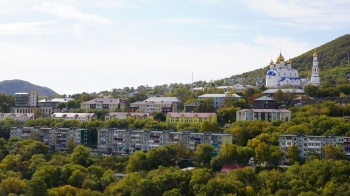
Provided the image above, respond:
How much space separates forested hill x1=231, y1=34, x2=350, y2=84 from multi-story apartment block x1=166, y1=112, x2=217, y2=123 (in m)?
22.2

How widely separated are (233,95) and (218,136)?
476 inches

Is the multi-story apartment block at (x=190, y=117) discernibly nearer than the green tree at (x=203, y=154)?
No

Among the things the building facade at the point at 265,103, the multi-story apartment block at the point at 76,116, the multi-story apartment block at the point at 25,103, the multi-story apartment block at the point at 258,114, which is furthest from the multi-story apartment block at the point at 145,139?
the multi-story apartment block at the point at 25,103

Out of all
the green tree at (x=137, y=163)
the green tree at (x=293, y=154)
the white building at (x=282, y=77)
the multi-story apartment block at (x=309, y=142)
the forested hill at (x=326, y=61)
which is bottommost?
the green tree at (x=137, y=163)

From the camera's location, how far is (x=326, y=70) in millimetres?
60531

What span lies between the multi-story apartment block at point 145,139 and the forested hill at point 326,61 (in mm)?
27616

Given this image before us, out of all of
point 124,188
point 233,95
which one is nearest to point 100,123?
point 233,95

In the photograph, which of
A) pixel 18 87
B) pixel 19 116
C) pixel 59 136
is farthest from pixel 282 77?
pixel 18 87

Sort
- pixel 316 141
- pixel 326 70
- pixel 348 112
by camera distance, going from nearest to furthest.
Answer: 1. pixel 316 141
2. pixel 348 112
3. pixel 326 70

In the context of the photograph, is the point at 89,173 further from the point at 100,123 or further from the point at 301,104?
the point at 301,104

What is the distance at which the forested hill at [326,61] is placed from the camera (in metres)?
60.4

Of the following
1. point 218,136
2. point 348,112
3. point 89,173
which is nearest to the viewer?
point 89,173

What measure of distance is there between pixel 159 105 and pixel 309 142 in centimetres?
1638

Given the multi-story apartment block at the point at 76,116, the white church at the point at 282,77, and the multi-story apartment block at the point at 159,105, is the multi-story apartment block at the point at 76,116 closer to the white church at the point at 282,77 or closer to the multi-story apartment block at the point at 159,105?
the multi-story apartment block at the point at 159,105
